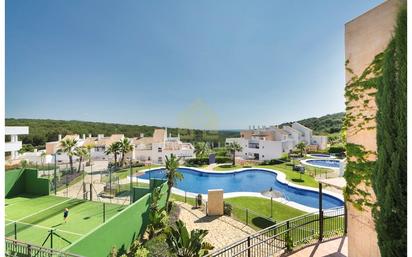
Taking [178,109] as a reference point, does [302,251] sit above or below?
below

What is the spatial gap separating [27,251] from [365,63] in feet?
36.2

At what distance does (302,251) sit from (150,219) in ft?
28.8

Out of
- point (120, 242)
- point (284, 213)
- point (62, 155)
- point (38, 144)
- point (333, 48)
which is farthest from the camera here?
point (38, 144)

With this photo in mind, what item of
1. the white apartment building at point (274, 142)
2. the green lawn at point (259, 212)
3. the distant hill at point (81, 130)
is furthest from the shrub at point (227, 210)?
the distant hill at point (81, 130)

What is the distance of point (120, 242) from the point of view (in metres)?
10.8

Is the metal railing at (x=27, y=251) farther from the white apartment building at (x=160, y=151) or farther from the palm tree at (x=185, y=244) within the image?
the white apartment building at (x=160, y=151)

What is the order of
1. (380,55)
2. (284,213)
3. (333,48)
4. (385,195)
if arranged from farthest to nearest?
1. (284,213)
2. (333,48)
3. (380,55)
4. (385,195)

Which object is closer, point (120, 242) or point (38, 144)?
point (120, 242)

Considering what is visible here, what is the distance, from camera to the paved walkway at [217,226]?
12.6 m

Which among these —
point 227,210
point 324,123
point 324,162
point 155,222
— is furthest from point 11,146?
point 324,123

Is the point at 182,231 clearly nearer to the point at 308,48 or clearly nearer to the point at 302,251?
the point at 302,251

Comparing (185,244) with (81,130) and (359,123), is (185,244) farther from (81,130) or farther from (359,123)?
(81,130)

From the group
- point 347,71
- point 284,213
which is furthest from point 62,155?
point 347,71

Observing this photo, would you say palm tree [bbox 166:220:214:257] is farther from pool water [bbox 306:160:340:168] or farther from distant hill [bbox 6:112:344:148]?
distant hill [bbox 6:112:344:148]
